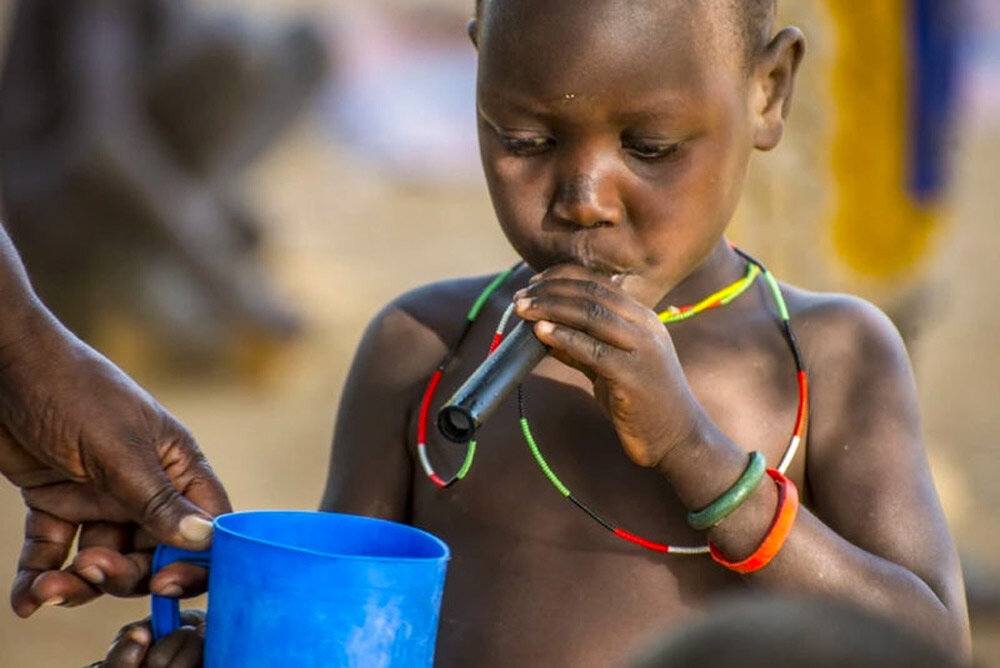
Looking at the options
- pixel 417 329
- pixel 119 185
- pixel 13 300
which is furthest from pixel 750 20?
pixel 119 185

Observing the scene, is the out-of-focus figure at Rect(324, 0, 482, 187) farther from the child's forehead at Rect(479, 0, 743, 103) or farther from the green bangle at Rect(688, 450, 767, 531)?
the green bangle at Rect(688, 450, 767, 531)

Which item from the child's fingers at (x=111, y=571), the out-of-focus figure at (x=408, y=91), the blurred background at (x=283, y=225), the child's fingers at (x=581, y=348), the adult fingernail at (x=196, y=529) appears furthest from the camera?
the out-of-focus figure at (x=408, y=91)

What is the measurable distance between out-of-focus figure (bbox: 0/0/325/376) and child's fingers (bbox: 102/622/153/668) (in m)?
5.35

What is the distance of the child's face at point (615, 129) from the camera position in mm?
1997

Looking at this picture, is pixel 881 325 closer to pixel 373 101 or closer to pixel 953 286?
pixel 953 286

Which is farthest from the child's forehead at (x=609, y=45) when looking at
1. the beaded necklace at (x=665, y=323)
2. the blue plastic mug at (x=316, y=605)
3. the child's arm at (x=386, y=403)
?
the blue plastic mug at (x=316, y=605)

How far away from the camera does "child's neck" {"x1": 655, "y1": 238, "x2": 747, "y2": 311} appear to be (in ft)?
7.52

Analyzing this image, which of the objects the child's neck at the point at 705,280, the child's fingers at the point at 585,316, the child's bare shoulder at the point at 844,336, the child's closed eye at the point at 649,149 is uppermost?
the child's closed eye at the point at 649,149

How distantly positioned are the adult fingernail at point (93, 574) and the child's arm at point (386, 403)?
37cm

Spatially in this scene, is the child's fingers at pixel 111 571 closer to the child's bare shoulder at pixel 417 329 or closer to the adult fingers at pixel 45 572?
the adult fingers at pixel 45 572

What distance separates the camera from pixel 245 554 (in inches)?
67.6

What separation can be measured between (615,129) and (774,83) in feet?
1.02

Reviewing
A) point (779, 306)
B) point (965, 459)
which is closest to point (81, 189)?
point (965, 459)

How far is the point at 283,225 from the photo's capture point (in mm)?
9891
